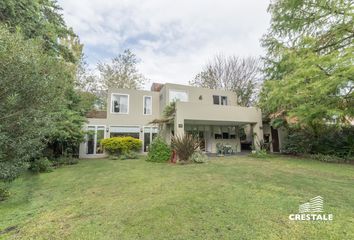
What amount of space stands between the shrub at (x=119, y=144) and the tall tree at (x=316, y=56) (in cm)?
1050

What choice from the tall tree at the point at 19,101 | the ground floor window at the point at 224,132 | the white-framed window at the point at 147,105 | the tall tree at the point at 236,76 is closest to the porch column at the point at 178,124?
the white-framed window at the point at 147,105

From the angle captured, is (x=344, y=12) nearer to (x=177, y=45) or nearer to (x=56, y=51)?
(x=177, y=45)

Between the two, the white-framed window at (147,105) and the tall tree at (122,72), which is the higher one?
the tall tree at (122,72)

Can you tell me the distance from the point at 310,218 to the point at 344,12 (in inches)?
398

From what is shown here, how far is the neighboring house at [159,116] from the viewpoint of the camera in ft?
46.1

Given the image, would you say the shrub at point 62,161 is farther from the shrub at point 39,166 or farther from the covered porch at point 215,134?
the covered porch at point 215,134

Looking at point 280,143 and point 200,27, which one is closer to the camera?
point 200,27

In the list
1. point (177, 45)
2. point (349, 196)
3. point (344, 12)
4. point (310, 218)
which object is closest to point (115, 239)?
point (310, 218)

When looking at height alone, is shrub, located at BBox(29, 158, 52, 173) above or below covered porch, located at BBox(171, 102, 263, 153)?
below

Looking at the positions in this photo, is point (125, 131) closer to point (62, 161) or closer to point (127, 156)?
point (127, 156)

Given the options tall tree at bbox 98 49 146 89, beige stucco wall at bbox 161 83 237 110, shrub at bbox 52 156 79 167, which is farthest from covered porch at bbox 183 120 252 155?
tall tree at bbox 98 49 146 89

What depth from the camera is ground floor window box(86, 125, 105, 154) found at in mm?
14516

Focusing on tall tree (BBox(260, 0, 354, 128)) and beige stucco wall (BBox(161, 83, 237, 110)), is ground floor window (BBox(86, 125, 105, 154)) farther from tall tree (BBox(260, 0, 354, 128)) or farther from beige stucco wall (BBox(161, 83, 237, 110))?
tall tree (BBox(260, 0, 354, 128))

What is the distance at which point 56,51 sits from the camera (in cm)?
1012
